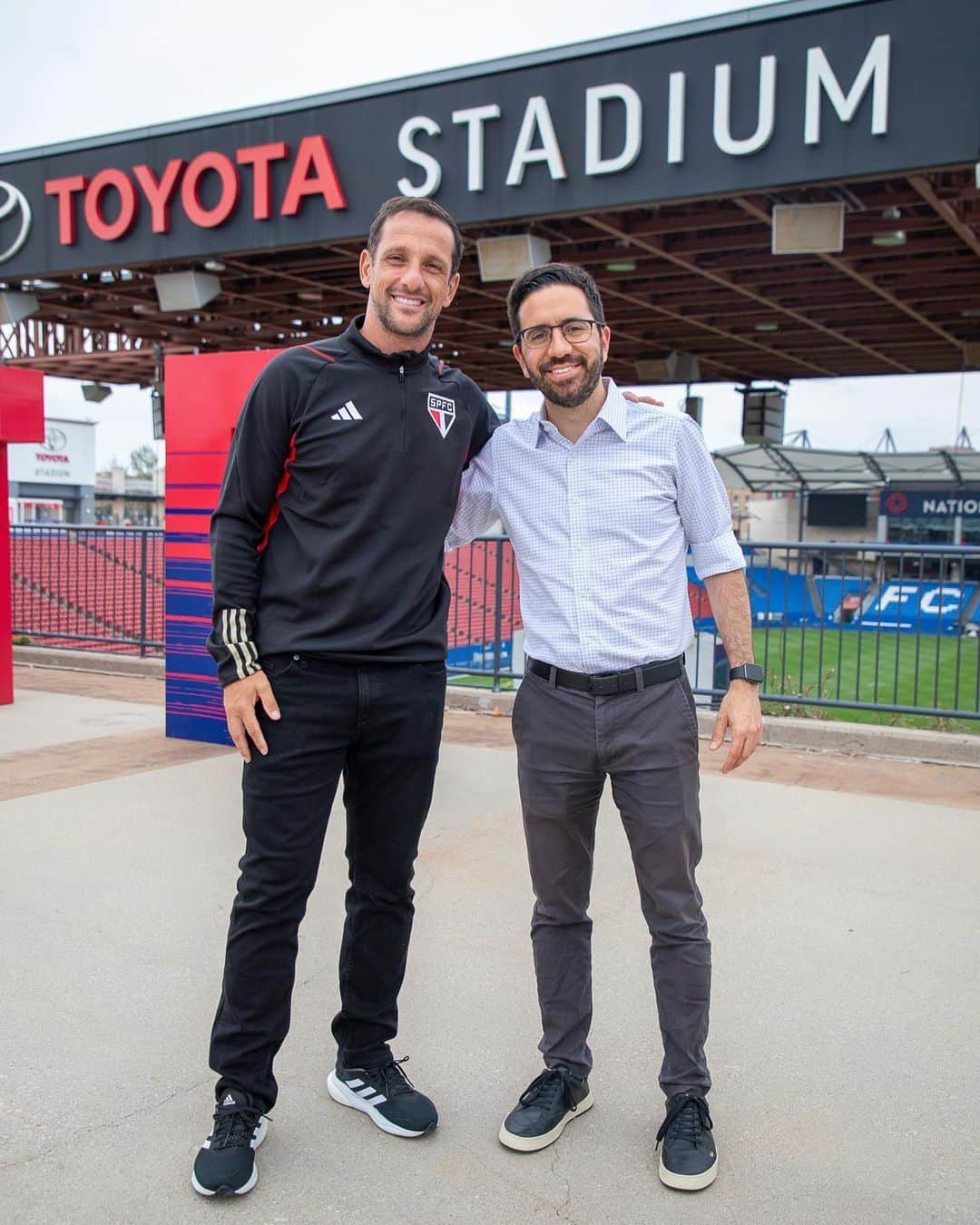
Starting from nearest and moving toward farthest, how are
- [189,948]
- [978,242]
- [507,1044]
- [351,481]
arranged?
[351,481] < [507,1044] < [189,948] < [978,242]

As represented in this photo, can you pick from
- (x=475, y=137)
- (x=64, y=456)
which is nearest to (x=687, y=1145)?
(x=475, y=137)

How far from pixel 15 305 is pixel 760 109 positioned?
432 inches

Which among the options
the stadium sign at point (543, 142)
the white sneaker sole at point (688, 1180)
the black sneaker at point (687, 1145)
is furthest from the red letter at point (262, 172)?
the white sneaker sole at point (688, 1180)

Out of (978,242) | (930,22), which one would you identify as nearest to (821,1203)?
(930,22)

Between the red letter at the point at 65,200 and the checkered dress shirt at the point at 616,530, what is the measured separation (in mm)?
12789

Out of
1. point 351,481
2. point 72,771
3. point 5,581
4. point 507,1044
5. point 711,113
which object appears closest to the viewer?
point 351,481

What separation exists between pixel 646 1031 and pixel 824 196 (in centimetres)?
912

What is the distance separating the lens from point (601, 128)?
34.0 feet

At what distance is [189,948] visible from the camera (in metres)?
3.74

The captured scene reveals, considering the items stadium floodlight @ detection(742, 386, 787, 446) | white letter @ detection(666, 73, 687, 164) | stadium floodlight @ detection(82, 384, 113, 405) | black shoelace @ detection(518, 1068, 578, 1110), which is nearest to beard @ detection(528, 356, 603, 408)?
black shoelace @ detection(518, 1068, 578, 1110)

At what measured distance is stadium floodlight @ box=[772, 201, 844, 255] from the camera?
9.95 meters

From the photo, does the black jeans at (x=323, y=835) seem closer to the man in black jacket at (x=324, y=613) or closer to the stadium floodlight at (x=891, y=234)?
the man in black jacket at (x=324, y=613)

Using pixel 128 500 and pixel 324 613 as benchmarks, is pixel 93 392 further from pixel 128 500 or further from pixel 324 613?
pixel 128 500

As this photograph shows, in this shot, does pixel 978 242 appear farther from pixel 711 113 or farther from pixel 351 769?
pixel 351 769
